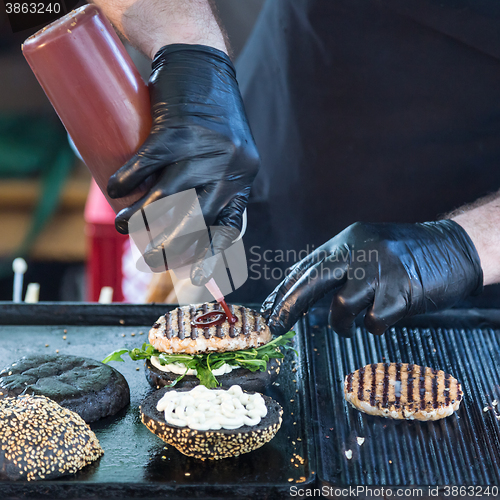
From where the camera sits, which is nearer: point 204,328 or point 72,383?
point 72,383

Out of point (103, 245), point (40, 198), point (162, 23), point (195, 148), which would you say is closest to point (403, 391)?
point (195, 148)

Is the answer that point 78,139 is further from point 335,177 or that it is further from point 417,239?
point 335,177

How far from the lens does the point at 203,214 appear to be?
2461 mm

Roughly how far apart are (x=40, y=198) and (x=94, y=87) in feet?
15.8

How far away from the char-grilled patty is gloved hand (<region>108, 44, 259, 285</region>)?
503 millimetres

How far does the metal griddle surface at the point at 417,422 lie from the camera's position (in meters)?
2.23

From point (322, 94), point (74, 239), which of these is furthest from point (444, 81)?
point (74, 239)

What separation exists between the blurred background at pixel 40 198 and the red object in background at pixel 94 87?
3203 mm

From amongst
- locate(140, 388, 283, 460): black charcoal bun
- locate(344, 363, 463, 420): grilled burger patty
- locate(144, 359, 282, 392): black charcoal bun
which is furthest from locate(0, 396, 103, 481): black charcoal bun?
locate(344, 363, 463, 420): grilled burger patty

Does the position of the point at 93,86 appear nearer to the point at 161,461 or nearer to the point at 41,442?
the point at 41,442

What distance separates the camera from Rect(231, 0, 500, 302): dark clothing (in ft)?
11.4

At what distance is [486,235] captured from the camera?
2.98m

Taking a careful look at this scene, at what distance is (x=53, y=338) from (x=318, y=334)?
1.67 metres

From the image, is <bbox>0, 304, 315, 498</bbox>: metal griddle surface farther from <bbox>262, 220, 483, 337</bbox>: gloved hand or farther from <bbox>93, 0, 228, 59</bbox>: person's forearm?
<bbox>93, 0, 228, 59</bbox>: person's forearm
